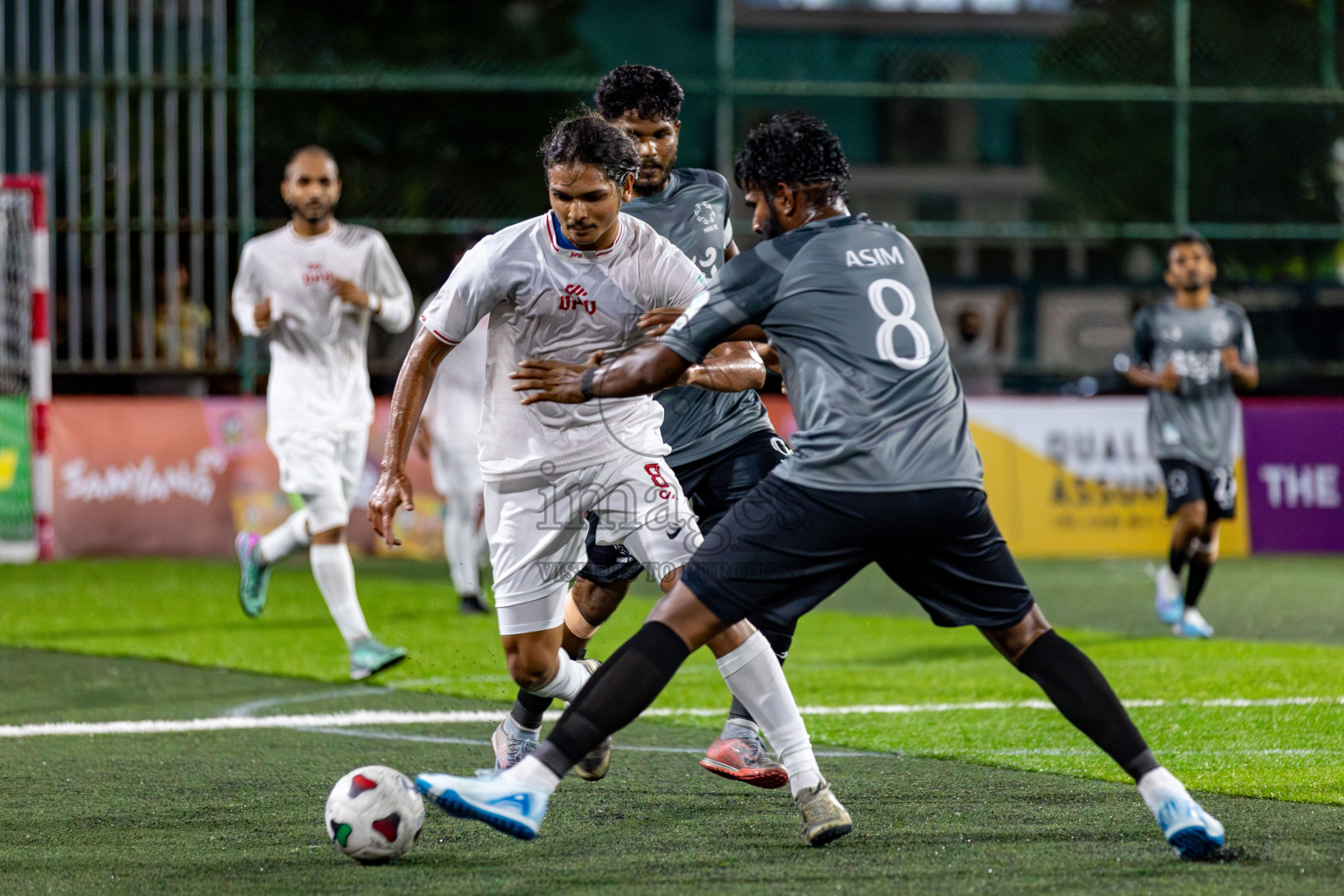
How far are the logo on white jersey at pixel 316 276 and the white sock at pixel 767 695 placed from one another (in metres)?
4.51

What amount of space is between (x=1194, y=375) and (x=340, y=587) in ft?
17.5

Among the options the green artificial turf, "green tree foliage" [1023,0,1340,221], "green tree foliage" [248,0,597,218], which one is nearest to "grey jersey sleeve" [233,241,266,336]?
the green artificial turf

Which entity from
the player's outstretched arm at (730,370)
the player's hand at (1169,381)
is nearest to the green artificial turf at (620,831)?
the player's outstretched arm at (730,370)

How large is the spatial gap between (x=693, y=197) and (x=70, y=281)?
10434mm

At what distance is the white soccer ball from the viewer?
4590 millimetres

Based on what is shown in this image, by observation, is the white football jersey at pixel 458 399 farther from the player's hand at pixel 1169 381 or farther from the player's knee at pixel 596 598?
the player's knee at pixel 596 598

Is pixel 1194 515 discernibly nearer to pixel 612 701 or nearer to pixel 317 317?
pixel 317 317

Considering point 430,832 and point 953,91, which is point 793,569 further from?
point 953,91

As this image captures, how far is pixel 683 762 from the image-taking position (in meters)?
6.18

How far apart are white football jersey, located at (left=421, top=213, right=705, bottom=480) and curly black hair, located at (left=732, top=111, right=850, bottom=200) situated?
28.4 inches

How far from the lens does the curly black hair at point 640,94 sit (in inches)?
235

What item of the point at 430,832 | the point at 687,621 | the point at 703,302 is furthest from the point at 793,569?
the point at 430,832

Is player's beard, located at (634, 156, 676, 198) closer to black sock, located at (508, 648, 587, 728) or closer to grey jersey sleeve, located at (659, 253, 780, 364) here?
grey jersey sleeve, located at (659, 253, 780, 364)

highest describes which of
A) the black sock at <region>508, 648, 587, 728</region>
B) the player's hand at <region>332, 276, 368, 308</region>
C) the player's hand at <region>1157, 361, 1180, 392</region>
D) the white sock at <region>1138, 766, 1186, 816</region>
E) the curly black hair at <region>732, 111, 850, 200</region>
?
the curly black hair at <region>732, 111, 850, 200</region>
